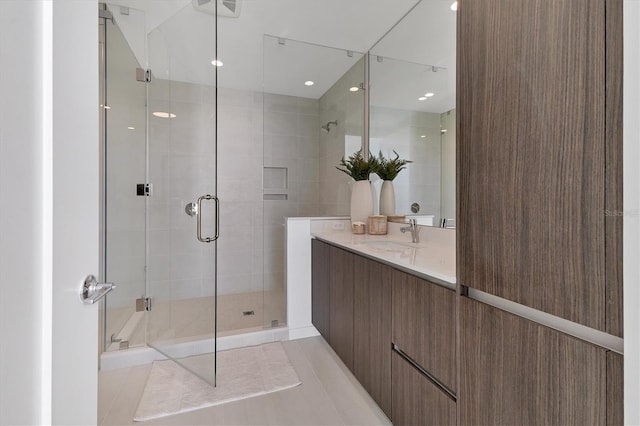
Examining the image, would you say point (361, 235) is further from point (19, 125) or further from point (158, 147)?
point (19, 125)

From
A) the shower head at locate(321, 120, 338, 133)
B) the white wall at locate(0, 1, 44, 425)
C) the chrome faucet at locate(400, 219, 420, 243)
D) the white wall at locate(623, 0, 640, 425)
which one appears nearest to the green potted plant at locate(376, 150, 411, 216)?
the chrome faucet at locate(400, 219, 420, 243)

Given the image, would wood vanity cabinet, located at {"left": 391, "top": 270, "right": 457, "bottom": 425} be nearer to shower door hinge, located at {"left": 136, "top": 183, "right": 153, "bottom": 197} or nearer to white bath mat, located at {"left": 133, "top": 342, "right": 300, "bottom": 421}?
white bath mat, located at {"left": 133, "top": 342, "right": 300, "bottom": 421}

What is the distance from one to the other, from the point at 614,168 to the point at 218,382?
2.02 metres

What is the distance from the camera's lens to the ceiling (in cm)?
181

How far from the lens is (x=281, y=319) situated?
7.98 feet

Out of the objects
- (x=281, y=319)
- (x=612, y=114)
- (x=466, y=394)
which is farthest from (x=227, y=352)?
(x=612, y=114)

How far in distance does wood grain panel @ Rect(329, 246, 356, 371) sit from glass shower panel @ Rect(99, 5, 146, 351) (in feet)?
4.13

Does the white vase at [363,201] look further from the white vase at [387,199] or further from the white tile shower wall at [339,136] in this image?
the white tile shower wall at [339,136]

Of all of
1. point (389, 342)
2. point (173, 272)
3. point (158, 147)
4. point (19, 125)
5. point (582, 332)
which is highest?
point (158, 147)

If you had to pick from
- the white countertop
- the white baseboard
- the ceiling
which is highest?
the ceiling

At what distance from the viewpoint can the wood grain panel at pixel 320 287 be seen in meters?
2.09

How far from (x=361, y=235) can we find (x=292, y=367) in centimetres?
106

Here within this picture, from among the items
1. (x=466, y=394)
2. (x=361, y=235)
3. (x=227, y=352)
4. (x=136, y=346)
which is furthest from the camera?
(x=361, y=235)

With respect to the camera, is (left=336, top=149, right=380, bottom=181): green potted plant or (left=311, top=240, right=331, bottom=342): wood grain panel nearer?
(left=311, top=240, right=331, bottom=342): wood grain panel
